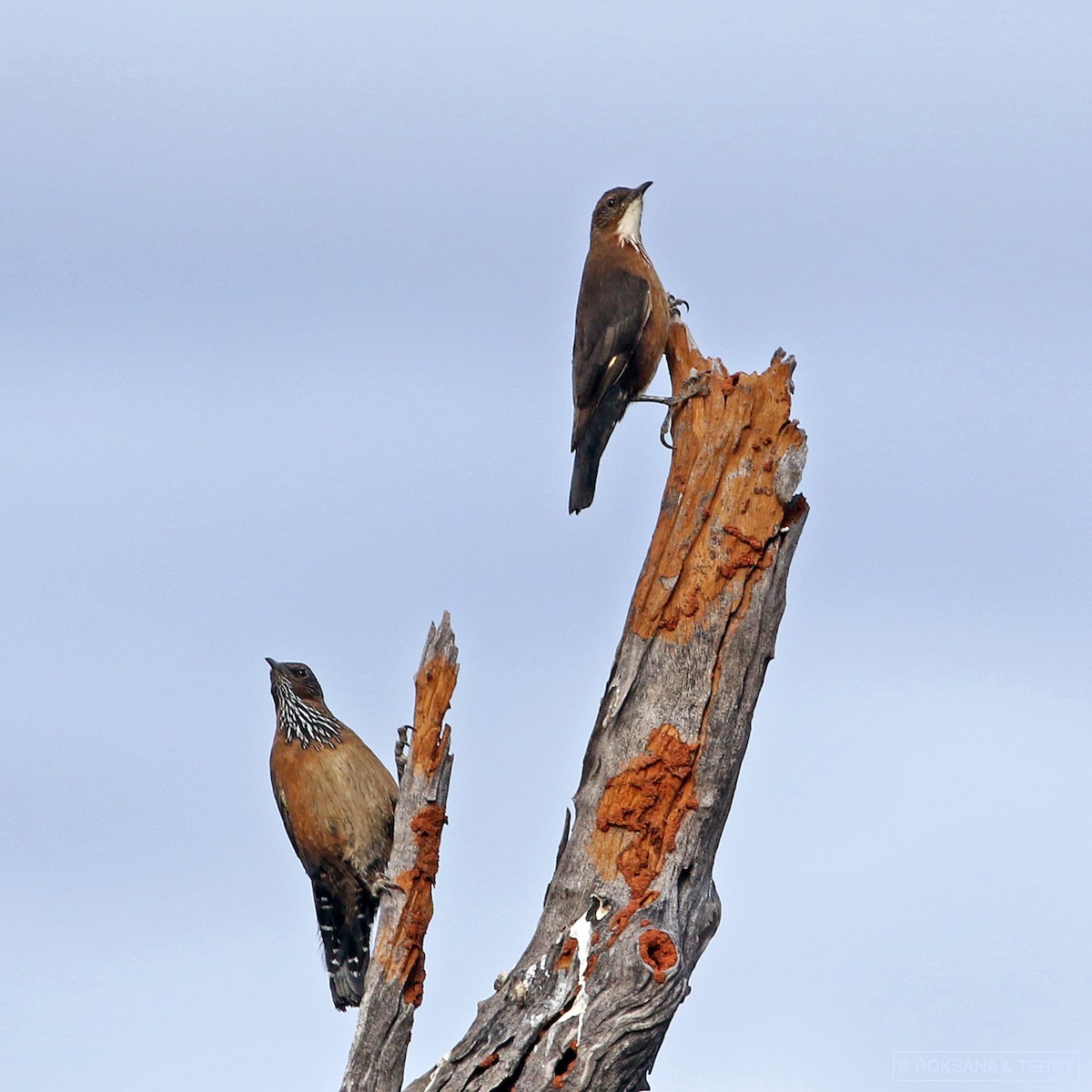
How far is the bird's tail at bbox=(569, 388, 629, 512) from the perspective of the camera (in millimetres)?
10180

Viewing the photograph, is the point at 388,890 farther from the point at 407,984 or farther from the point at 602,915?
the point at 602,915

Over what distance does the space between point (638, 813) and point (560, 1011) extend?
1.00 metres

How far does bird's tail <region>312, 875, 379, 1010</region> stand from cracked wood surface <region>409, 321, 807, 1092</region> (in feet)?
8.23

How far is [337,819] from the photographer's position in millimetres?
10031

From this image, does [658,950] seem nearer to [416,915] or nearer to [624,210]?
[416,915]

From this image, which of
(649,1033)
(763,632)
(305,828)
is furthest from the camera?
(305,828)

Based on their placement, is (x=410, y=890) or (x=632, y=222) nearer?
(x=410, y=890)

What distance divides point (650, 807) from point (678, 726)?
41cm

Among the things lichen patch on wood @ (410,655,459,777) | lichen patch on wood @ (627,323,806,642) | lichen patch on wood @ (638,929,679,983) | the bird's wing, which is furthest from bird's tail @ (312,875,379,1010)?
the bird's wing

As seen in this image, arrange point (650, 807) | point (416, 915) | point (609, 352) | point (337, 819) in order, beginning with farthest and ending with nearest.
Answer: point (609, 352)
point (337, 819)
point (416, 915)
point (650, 807)

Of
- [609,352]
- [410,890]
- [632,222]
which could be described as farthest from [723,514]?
[632,222]

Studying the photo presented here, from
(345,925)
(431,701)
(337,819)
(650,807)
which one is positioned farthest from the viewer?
(345,925)

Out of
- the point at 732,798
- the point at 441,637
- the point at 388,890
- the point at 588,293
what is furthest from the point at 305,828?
the point at 588,293

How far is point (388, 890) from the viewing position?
335 inches
